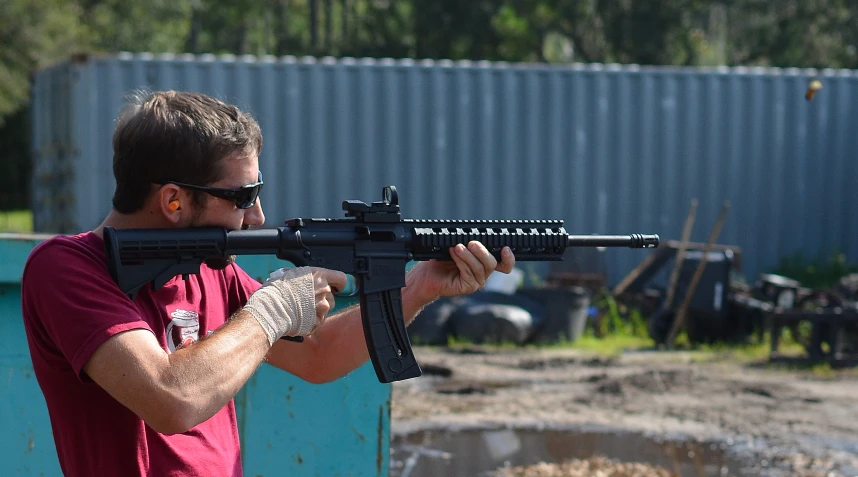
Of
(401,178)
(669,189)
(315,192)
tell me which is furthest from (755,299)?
(315,192)

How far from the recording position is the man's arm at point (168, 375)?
204 cm

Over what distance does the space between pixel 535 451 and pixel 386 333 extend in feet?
13.6

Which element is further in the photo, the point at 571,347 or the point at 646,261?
the point at 646,261

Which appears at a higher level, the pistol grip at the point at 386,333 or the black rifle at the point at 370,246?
the black rifle at the point at 370,246

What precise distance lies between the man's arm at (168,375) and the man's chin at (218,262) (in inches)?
10.9

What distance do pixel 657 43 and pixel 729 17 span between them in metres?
6.39

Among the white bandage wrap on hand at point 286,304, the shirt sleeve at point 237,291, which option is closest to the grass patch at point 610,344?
the shirt sleeve at point 237,291

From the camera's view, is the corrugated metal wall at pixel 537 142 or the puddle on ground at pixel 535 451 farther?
the corrugated metal wall at pixel 537 142

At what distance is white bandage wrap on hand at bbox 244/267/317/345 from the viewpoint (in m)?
2.32

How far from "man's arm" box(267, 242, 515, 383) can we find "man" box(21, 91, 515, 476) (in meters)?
0.28

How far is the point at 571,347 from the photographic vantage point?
11055 mm

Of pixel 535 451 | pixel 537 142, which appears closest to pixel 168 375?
pixel 535 451

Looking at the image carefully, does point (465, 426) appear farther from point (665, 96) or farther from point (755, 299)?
point (665, 96)

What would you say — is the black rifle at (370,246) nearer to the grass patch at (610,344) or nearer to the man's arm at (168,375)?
the man's arm at (168,375)
